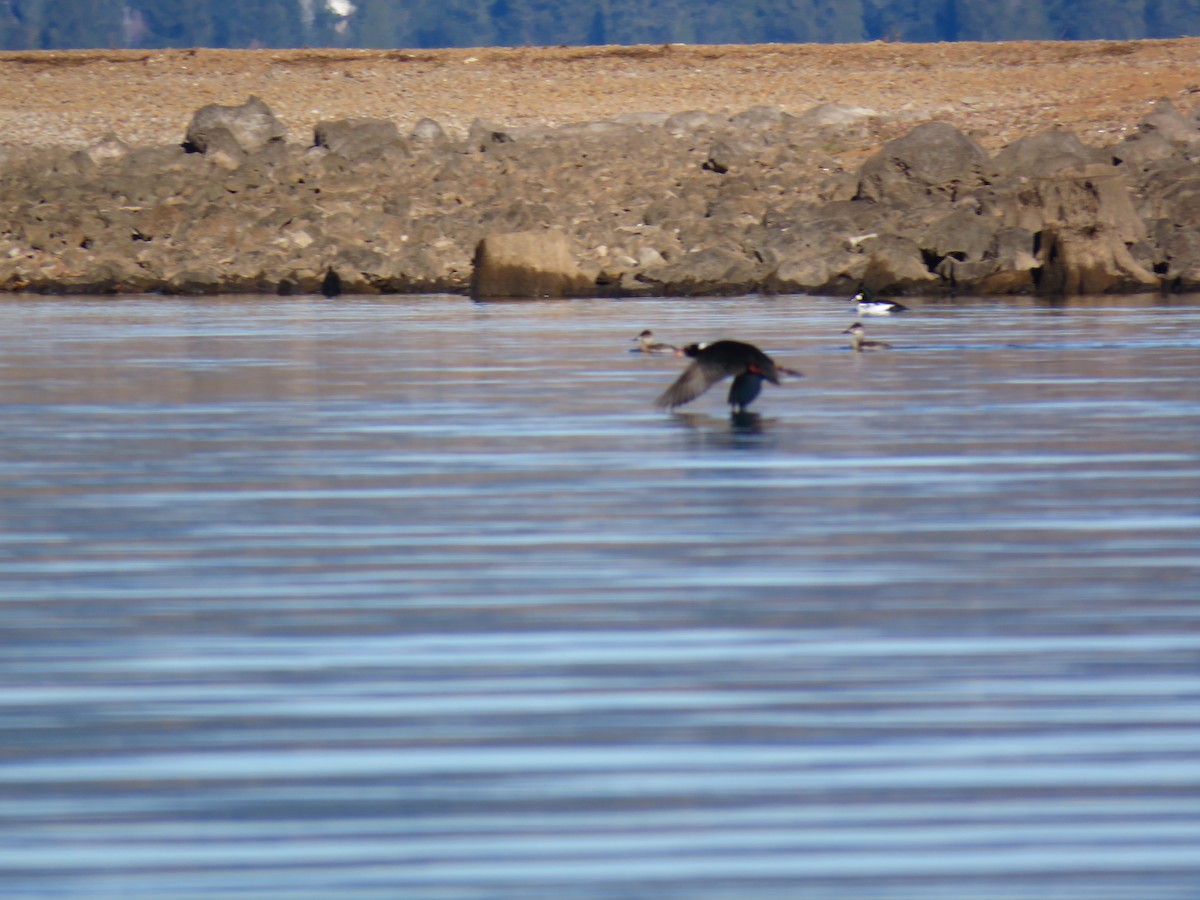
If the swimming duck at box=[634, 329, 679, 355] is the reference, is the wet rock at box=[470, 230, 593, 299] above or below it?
below

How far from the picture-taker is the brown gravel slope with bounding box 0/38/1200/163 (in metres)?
54.0

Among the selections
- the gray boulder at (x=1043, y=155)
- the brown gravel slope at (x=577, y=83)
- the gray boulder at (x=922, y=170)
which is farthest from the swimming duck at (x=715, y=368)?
the brown gravel slope at (x=577, y=83)

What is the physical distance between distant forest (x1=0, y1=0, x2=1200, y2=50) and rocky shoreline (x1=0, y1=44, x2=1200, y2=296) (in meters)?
108

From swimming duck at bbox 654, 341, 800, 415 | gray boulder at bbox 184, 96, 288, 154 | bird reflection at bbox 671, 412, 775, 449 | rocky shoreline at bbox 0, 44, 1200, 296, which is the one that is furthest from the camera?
gray boulder at bbox 184, 96, 288, 154

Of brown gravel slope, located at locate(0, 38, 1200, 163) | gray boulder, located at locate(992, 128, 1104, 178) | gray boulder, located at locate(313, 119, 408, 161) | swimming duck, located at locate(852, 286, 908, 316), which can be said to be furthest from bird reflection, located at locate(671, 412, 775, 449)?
brown gravel slope, located at locate(0, 38, 1200, 163)

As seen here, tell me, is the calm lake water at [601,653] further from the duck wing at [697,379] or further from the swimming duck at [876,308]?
the swimming duck at [876,308]

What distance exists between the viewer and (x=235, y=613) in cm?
766

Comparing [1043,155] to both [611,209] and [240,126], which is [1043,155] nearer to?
[611,209]

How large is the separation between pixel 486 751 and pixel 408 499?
185 inches

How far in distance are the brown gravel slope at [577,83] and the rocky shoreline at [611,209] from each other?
13.9ft

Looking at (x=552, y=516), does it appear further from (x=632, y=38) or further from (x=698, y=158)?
(x=632, y=38)

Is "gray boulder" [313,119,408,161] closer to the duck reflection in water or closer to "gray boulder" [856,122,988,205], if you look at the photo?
"gray boulder" [856,122,988,205]

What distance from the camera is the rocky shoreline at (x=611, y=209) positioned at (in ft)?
114

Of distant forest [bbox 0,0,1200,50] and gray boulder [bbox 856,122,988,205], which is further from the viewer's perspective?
distant forest [bbox 0,0,1200,50]
